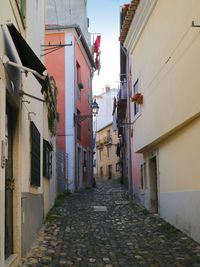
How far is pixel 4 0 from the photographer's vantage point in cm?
600

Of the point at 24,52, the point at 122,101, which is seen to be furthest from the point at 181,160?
the point at 122,101

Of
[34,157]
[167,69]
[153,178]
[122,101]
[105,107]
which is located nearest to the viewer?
[34,157]

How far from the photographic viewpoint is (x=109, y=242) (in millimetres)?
9047

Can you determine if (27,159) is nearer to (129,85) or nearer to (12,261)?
(12,261)

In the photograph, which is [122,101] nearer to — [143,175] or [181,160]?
[143,175]

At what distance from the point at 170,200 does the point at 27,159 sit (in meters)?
4.61

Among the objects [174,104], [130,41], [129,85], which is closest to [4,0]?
[174,104]

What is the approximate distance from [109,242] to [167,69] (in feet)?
14.6

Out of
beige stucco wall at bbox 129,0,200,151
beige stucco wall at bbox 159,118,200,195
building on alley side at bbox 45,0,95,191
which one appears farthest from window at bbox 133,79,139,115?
building on alley side at bbox 45,0,95,191

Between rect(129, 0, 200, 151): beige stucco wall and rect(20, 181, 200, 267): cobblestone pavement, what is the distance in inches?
92.9

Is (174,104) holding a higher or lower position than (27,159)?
higher

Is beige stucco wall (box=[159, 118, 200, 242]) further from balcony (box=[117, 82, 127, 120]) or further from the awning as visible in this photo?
balcony (box=[117, 82, 127, 120])

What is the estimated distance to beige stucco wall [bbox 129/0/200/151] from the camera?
885 cm

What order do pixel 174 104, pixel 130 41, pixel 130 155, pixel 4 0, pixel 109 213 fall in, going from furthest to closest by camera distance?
pixel 130 155 < pixel 130 41 < pixel 109 213 < pixel 174 104 < pixel 4 0
